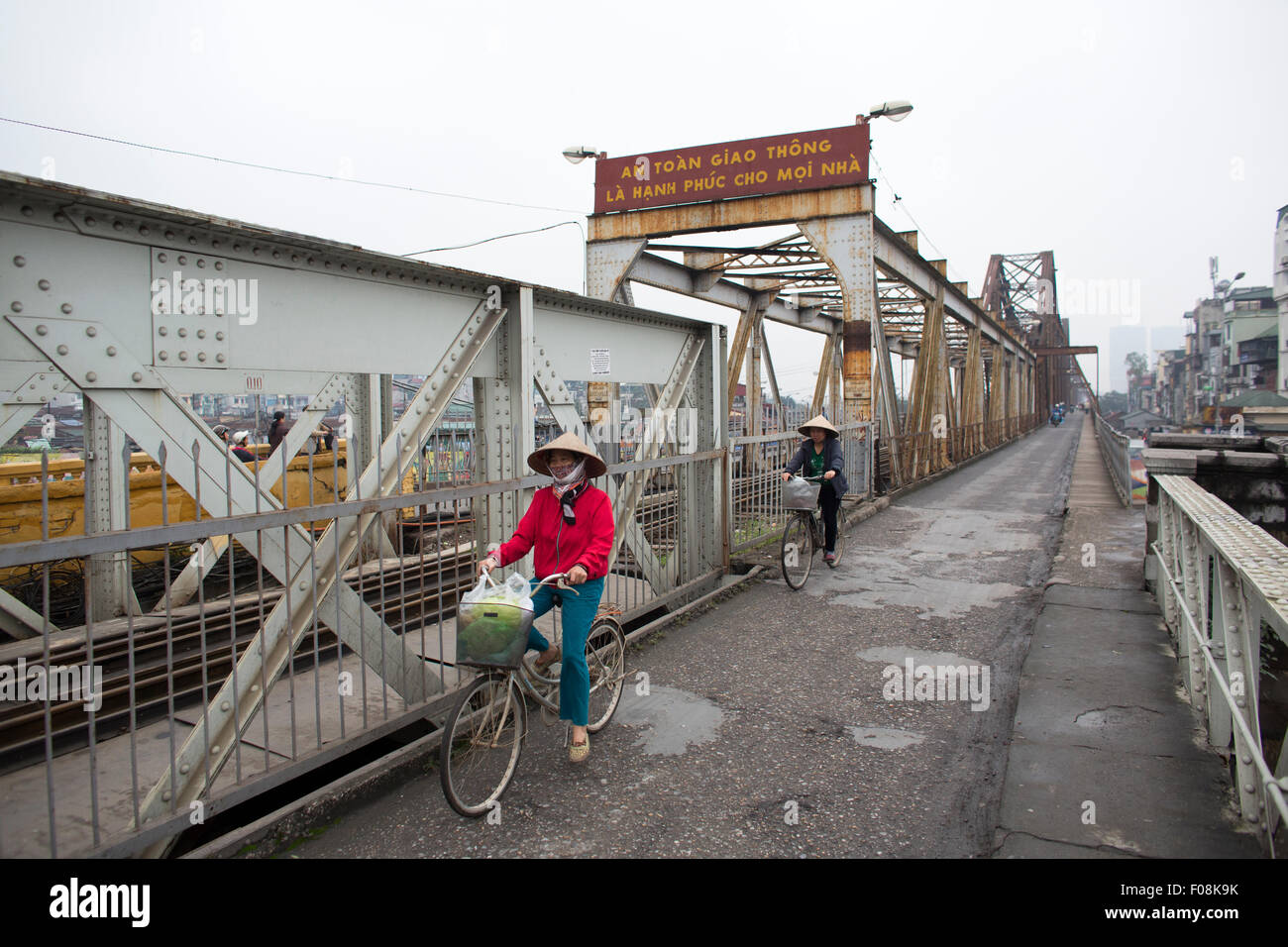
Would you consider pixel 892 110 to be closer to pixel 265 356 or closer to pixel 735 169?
pixel 735 169

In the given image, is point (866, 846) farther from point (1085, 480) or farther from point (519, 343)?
point (1085, 480)

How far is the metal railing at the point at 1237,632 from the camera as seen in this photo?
2.82 m

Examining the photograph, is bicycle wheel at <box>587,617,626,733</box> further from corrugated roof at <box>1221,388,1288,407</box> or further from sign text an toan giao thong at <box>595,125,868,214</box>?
corrugated roof at <box>1221,388,1288,407</box>

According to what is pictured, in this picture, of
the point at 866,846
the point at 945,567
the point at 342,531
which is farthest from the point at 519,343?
the point at 945,567

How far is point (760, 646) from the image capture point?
19.9ft

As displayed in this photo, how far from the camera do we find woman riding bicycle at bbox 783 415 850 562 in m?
8.27

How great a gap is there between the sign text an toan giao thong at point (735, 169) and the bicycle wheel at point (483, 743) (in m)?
10.7

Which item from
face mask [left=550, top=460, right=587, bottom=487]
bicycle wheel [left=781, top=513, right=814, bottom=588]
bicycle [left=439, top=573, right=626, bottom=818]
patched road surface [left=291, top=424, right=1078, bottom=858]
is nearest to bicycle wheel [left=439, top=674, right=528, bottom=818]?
bicycle [left=439, top=573, right=626, bottom=818]

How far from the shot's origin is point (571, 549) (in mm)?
4109

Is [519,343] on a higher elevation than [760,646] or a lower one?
higher

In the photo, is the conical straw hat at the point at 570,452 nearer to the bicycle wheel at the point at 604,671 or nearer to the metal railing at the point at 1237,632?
the bicycle wheel at the point at 604,671

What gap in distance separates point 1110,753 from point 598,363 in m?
4.17

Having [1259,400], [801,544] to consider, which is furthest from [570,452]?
[1259,400]

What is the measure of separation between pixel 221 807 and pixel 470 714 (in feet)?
3.38
